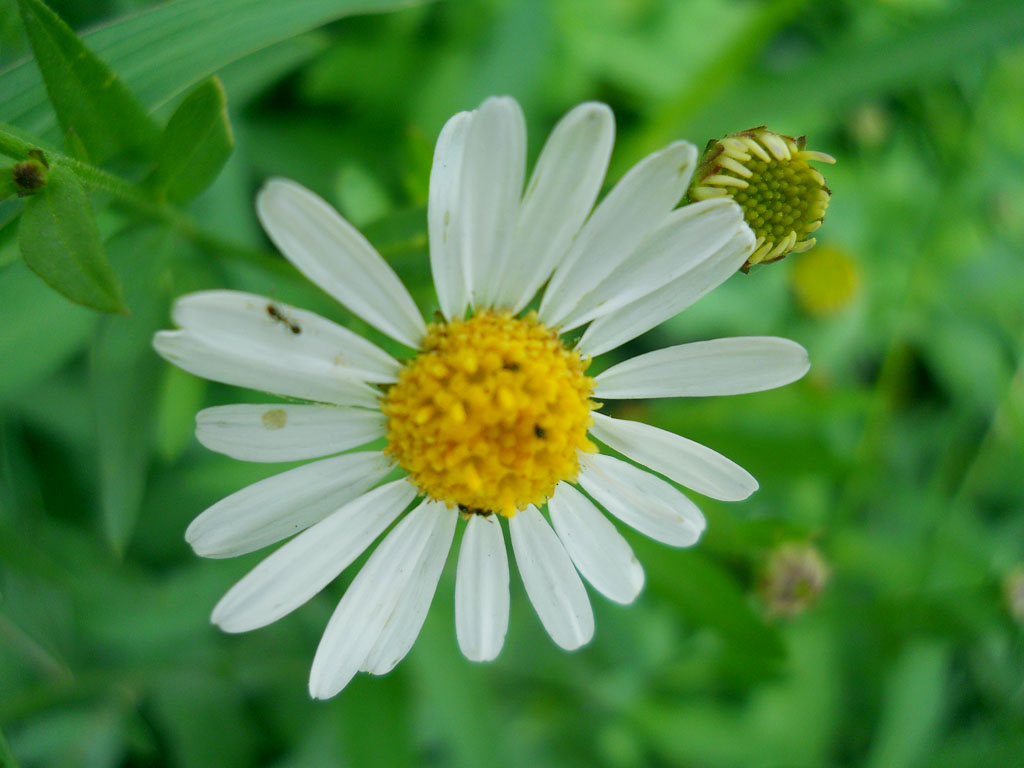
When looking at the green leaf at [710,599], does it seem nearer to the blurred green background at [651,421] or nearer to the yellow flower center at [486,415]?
the blurred green background at [651,421]

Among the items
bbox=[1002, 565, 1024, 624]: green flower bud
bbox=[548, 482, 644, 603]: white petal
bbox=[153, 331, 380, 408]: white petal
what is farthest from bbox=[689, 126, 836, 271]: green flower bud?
bbox=[1002, 565, 1024, 624]: green flower bud

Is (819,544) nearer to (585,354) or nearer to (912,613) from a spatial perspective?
(912,613)

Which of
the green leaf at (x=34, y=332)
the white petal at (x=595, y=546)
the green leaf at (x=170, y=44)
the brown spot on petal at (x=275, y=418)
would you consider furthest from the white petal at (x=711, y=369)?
the green leaf at (x=34, y=332)

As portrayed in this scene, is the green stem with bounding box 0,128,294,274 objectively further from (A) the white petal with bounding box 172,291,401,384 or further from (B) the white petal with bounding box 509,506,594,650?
(B) the white petal with bounding box 509,506,594,650

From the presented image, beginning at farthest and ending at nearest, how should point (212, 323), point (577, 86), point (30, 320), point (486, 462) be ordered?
point (577, 86)
point (30, 320)
point (486, 462)
point (212, 323)

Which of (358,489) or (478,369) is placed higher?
(478,369)

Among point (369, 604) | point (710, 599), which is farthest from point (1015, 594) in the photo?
point (369, 604)

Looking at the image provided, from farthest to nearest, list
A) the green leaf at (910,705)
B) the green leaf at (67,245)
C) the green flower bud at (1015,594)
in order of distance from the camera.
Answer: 1. the green leaf at (910,705)
2. the green flower bud at (1015,594)
3. the green leaf at (67,245)

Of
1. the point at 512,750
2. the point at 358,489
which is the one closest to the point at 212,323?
the point at 358,489
